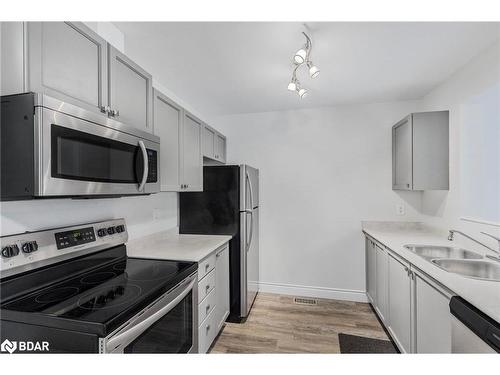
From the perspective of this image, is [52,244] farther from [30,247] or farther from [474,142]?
[474,142]

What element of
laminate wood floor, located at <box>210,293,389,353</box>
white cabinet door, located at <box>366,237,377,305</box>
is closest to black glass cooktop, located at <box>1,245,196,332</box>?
laminate wood floor, located at <box>210,293,389,353</box>

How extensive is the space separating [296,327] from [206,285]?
3.81 ft

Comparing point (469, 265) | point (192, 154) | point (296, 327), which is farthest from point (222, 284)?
point (469, 265)

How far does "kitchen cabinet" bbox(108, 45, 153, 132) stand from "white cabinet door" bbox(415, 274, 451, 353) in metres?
2.08

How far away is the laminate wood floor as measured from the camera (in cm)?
216

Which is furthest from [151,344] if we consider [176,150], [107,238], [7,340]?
[176,150]

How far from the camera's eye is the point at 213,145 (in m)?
2.93

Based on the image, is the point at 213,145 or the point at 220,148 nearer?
the point at 213,145

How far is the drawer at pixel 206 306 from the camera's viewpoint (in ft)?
6.00

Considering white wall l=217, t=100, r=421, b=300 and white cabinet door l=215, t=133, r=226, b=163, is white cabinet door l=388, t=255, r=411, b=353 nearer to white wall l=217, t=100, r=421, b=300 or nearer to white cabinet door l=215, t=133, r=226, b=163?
white wall l=217, t=100, r=421, b=300

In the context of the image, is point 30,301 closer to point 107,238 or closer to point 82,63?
point 107,238

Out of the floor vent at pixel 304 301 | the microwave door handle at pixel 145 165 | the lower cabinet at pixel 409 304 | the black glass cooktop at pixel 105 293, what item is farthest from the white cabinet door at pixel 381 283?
the microwave door handle at pixel 145 165

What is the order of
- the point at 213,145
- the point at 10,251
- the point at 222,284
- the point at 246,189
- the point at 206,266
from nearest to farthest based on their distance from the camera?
the point at 10,251
the point at 206,266
the point at 222,284
the point at 246,189
the point at 213,145

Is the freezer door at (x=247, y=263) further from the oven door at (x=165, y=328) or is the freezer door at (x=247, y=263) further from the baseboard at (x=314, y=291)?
the oven door at (x=165, y=328)
